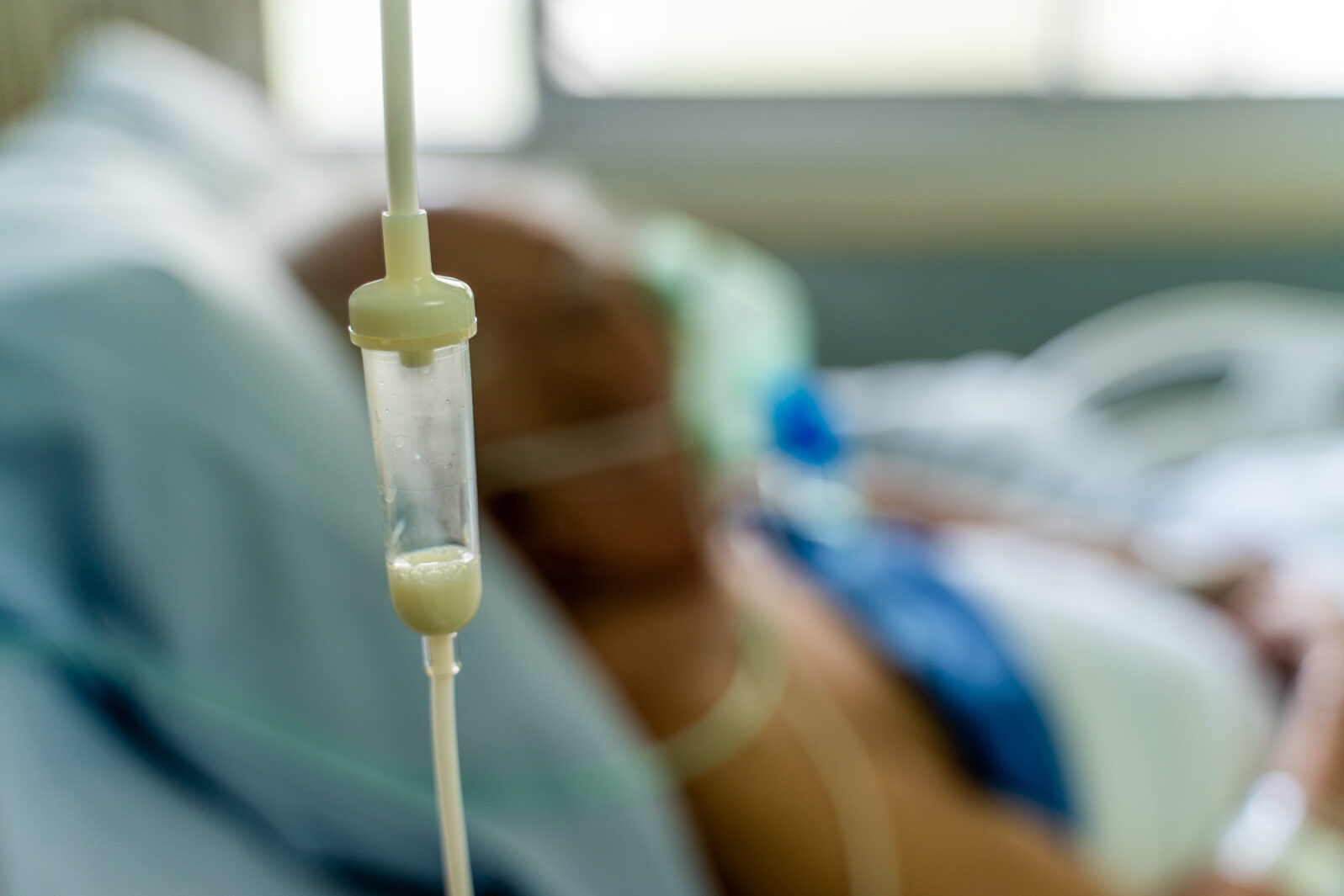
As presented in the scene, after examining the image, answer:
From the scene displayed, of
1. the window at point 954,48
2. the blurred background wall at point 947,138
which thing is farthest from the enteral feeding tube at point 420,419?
the window at point 954,48

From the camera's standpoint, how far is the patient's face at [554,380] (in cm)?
63

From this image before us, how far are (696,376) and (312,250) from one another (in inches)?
13.0

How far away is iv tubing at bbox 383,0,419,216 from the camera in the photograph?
7.7 inches

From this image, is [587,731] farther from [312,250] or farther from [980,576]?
[980,576]

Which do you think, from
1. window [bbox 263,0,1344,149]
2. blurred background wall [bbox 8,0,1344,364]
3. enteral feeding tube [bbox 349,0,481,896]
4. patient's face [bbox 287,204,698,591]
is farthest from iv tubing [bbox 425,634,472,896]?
window [bbox 263,0,1344,149]

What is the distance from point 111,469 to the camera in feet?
1.37

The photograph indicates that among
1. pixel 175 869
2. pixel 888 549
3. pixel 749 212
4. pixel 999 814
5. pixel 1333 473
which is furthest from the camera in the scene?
pixel 749 212

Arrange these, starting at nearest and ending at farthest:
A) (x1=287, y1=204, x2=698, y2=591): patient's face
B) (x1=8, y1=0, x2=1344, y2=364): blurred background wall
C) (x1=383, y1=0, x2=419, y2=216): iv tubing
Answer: (x1=383, y1=0, x2=419, y2=216): iv tubing → (x1=287, y1=204, x2=698, y2=591): patient's face → (x1=8, y1=0, x2=1344, y2=364): blurred background wall

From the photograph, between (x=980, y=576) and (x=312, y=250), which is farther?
(x=980, y=576)

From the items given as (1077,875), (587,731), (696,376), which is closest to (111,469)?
(587,731)

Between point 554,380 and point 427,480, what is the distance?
42 cm

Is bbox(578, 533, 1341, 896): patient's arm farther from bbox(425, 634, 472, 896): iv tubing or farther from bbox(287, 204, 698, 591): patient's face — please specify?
bbox(425, 634, 472, 896): iv tubing

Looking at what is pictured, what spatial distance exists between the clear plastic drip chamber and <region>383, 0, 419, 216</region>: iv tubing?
0.12 feet

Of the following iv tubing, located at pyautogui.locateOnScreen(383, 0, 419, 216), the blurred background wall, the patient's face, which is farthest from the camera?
the blurred background wall
